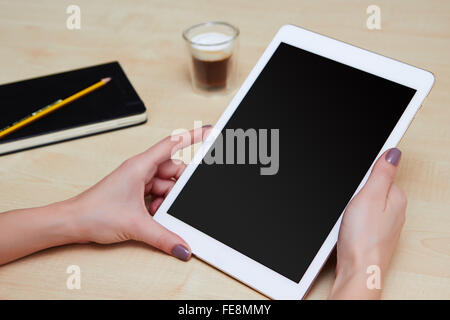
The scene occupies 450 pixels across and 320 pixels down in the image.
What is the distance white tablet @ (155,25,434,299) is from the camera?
69cm

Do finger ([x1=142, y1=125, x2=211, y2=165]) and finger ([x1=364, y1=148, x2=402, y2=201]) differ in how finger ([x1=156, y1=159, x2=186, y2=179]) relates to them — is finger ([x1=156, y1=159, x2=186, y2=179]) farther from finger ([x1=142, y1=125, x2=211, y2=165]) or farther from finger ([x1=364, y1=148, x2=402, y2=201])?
finger ([x1=364, y1=148, x2=402, y2=201])

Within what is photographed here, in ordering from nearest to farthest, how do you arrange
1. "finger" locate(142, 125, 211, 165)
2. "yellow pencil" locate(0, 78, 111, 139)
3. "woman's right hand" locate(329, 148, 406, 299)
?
"woman's right hand" locate(329, 148, 406, 299), "finger" locate(142, 125, 211, 165), "yellow pencil" locate(0, 78, 111, 139)

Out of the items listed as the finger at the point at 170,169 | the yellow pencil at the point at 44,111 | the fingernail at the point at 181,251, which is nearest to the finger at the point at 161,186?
the finger at the point at 170,169

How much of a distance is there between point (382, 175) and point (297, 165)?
0.43ft

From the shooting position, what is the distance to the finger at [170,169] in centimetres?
82

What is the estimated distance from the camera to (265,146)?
0.78 m

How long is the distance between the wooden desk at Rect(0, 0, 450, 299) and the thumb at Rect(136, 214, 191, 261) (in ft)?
0.07

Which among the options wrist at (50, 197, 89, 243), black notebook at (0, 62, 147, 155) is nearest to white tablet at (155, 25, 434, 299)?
wrist at (50, 197, 89, 243)

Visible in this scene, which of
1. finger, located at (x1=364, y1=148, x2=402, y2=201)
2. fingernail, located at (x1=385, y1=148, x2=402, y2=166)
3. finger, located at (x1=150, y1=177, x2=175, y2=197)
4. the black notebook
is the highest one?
fingernail, located at (x1=385, y1=148, x2=402, y2=166)

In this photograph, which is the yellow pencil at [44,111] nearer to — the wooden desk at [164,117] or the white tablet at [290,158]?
the wooden desk at [164,117]

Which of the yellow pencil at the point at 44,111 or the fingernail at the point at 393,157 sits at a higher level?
the fingernail at the point at 393,157

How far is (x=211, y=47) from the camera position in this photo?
96cm

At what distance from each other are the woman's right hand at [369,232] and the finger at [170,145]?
28 centimetres

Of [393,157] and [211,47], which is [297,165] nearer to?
[393,157]
